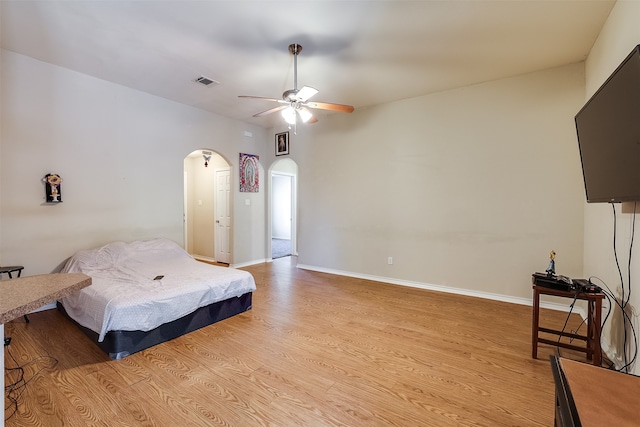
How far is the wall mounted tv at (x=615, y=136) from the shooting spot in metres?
1.48

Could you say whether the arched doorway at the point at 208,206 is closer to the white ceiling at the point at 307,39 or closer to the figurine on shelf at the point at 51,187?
the white ceiling at the point at 307,39

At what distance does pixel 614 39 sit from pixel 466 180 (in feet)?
6.56

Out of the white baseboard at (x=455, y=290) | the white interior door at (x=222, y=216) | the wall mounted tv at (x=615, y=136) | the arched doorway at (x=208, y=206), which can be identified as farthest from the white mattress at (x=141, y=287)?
the wall mounted tv at (x=615, y=136)

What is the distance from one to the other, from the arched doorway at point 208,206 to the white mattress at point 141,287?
2.02 m

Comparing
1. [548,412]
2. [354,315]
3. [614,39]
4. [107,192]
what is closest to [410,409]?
[548,412]

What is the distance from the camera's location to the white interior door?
238 inches

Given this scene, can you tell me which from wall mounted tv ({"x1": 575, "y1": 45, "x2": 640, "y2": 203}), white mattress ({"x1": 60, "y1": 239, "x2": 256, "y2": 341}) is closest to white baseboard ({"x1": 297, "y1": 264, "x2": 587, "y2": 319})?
wall mounted tv ({"x1": 575, "y1": 45, "x2": 640, "y2": 203})

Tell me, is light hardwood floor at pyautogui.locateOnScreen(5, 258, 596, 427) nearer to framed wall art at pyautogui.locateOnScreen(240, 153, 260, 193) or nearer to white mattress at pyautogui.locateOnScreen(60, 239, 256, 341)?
white mattress at pyautogui.locateOnScreen(60, 239, 256, 341)

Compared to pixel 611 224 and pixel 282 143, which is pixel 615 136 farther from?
pixel 282 143

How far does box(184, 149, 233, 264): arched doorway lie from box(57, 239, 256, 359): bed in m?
2.22

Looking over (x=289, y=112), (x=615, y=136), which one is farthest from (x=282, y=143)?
(x=615, y=136)

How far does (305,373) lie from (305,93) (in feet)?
8.52

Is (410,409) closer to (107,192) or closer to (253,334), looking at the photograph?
(253,334)

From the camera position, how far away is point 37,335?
109 inches
